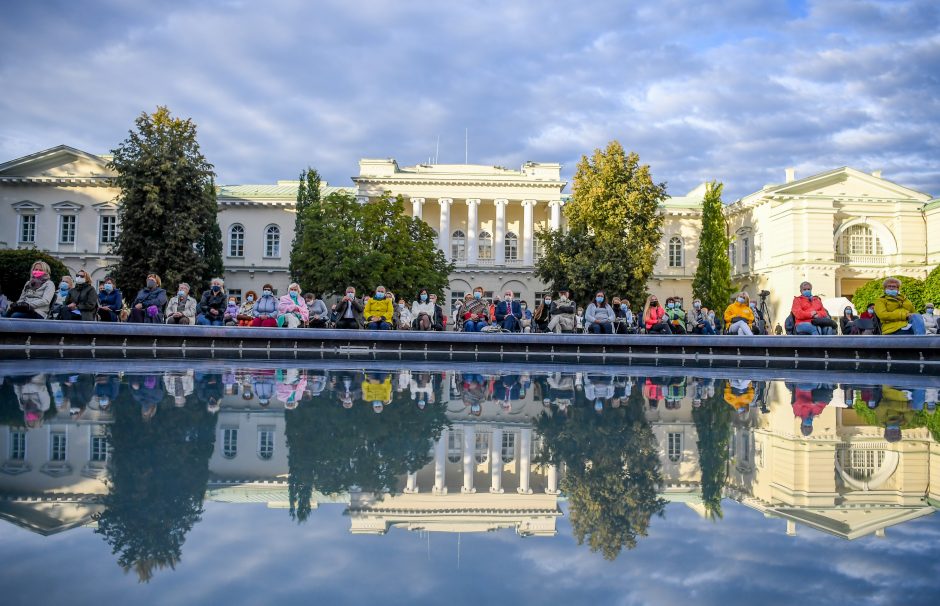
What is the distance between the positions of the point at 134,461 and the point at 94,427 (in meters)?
1.13

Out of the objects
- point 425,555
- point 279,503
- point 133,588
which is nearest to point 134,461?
point 279,503

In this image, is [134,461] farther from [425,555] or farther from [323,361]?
[323,361]

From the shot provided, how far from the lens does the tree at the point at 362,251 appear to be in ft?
109

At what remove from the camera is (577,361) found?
12273mm

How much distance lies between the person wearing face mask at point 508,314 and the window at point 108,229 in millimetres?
39832

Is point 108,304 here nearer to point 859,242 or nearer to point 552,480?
point 552,480

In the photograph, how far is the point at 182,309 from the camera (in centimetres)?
1528

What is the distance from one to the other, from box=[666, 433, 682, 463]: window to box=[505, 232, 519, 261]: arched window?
46.7 metres

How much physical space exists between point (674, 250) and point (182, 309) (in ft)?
140

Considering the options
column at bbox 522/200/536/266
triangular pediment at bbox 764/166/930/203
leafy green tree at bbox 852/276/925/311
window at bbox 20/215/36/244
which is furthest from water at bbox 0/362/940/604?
window at bbox 20/215/36/244

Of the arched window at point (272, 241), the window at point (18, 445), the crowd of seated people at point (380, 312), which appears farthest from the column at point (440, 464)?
the arched window at point (272, 241)

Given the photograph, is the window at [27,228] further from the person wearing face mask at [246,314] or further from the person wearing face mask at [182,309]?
the person wearing face mask at [182,309]

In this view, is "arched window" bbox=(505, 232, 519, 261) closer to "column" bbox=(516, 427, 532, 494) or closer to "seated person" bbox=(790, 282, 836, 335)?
"seated person" bbox=(790, 282, 836, 335)

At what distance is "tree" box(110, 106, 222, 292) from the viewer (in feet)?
109
